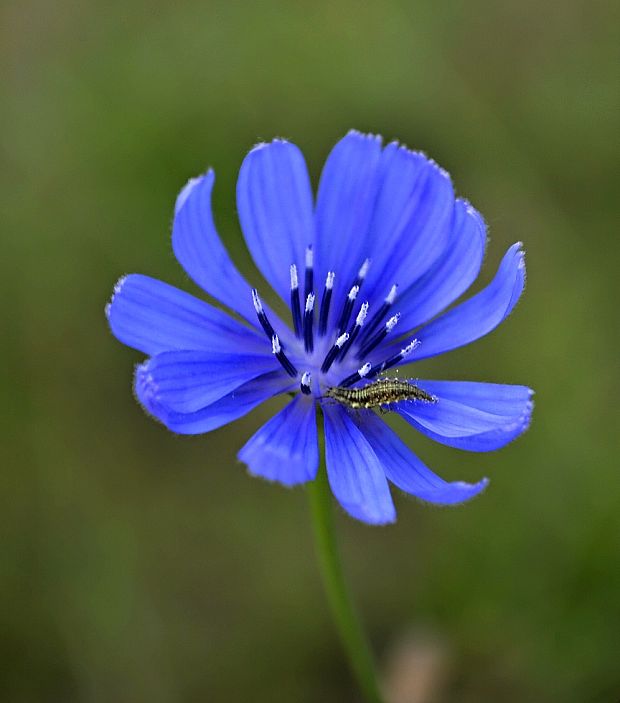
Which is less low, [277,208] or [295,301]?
[277,208]

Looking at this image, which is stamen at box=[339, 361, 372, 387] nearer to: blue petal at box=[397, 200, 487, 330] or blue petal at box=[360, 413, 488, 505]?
blue petal at box=[360, 413, 488, 505]

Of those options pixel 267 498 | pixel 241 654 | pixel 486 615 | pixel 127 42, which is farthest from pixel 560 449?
pixel 127 42

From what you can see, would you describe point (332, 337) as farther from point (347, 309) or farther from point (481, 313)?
point (481, 313)

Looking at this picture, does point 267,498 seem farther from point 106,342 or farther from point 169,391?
point 169,391

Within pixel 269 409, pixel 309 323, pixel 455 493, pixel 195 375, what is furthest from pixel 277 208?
pixel 269 409

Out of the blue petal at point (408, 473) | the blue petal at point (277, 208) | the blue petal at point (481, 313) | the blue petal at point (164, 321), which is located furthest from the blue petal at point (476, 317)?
the blue petal at point (164, 321)

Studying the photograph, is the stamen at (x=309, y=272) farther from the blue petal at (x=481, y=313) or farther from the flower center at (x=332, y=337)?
the blue petal at (x=481, y=313)

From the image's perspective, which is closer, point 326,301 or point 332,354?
point 332,354
